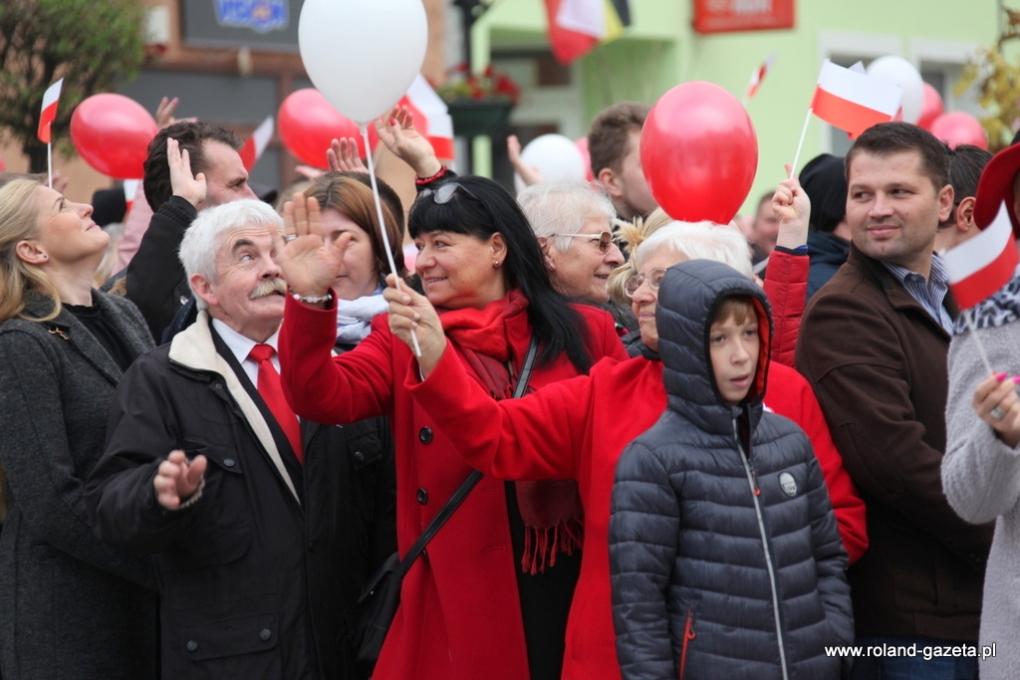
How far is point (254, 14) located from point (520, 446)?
32.1 ft

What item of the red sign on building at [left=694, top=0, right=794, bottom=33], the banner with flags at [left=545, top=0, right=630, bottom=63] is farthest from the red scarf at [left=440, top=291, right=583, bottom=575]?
the red sign on building at [left=694, top=0, right=794, bottom=33]

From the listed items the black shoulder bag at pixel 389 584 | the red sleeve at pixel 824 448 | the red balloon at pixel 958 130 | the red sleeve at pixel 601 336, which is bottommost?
the black shoulder bag at pixel 389 584

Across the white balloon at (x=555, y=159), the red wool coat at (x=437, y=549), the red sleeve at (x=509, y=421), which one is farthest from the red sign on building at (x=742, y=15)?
the red sleeve at (x=509, y=421)

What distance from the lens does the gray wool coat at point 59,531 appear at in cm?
440

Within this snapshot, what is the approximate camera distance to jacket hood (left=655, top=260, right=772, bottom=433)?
3455mm

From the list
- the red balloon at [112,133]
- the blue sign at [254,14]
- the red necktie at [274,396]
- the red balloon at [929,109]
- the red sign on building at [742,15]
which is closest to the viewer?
the red necktie at [274,396]

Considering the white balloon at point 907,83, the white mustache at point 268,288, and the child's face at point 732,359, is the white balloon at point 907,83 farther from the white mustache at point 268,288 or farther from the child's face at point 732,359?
the child's face at point 732,359

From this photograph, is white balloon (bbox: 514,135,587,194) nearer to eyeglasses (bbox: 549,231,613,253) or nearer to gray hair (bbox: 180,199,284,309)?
eyeglasses (bbox: 549,231,613,253)

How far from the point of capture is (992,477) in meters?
3.19

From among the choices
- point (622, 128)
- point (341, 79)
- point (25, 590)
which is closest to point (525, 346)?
point (341, 79)

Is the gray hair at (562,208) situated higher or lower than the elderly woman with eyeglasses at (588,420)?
higher

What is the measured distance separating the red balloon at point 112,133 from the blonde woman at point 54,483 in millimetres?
2117

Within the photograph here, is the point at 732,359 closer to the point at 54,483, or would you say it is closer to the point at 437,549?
the point at 437,549

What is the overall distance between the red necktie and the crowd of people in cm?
1
